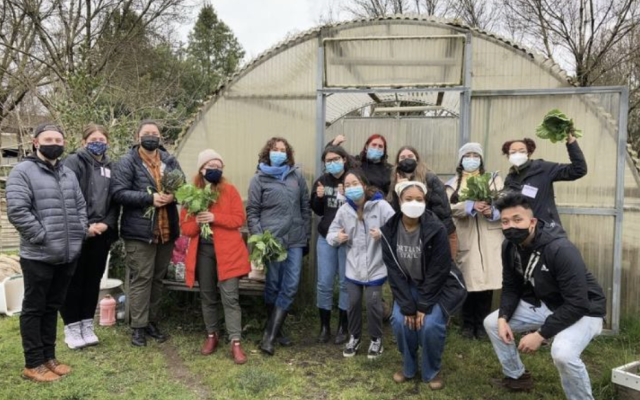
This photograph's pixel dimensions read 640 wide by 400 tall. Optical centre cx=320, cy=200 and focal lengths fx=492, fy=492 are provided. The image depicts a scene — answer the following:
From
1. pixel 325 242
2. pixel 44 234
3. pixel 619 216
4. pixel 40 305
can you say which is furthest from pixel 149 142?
pixel 619 216

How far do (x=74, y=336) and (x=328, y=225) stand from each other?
265 cm

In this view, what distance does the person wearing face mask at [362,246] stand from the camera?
14.2 feet

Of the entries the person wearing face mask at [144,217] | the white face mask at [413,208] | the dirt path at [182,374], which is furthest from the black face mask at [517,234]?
the person wearing face mask at [144,217]

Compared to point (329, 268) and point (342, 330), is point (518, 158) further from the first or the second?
point (342, 330)

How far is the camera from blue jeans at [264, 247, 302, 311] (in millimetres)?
4723

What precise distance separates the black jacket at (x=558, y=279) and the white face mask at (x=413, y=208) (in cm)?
68

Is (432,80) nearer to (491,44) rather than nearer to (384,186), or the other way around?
(491,44)

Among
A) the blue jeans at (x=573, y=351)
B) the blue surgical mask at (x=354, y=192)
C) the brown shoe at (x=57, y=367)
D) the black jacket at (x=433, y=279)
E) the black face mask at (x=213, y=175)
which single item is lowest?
the brown shoe at (x=57, y=367)

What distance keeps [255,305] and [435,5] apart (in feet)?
57.9

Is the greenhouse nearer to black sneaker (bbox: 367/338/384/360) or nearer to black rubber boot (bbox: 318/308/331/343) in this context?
black rubber boot (bbox: 318/308/331/343)

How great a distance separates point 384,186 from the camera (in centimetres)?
489

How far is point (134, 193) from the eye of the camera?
14.7ft

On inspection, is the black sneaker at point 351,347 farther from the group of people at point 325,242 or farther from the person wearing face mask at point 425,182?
the person wearing face mask at point 425,182

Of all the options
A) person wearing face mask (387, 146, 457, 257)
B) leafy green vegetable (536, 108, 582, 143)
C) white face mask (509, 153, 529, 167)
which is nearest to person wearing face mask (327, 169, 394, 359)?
person wearing face mask (387, 146, 457, 257)
